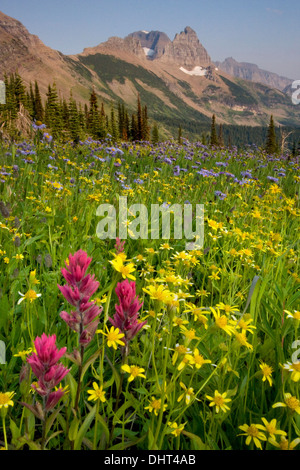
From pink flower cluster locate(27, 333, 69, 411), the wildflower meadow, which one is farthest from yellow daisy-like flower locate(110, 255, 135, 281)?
Answer: pink flower cluster locate(27, 333, 69, 411)

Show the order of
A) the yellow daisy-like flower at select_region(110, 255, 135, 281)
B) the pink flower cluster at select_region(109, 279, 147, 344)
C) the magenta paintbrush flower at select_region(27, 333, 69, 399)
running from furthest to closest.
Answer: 1. the yellow daisy-like flower at select_region(110, 255, 135, 281)
2. the pink flower cluster at select_region(109, 279, 147, 344)
3. the magenta paintbrush flower at select_region(27, 333, 69, 399)

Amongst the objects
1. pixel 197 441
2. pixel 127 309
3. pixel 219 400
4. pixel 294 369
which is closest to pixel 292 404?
pixel 294 369

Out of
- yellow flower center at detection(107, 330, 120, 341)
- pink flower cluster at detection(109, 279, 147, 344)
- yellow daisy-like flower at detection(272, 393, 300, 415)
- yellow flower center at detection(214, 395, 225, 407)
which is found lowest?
yellow flower center at detection(214, 395, 225, 407)

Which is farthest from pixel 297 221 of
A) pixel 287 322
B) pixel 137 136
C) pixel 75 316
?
pixel 137 136

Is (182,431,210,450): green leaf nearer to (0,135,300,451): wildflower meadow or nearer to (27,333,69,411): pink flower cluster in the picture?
(0,135,300,451): wildflower meadow

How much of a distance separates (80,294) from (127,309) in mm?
213

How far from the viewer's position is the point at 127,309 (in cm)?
120

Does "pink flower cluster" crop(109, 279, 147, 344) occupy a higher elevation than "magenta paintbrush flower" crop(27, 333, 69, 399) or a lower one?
higher

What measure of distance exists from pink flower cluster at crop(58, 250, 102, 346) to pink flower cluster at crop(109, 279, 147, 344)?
0.12m

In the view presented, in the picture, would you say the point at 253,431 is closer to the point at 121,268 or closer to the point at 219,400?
the point at 219,400

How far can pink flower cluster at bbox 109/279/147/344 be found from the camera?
3.88 feet

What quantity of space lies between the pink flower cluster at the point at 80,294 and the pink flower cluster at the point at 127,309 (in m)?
0.12

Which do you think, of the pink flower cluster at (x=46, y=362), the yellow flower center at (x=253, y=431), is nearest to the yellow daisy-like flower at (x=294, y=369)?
the yellow flower center at (x=253, y=431)
